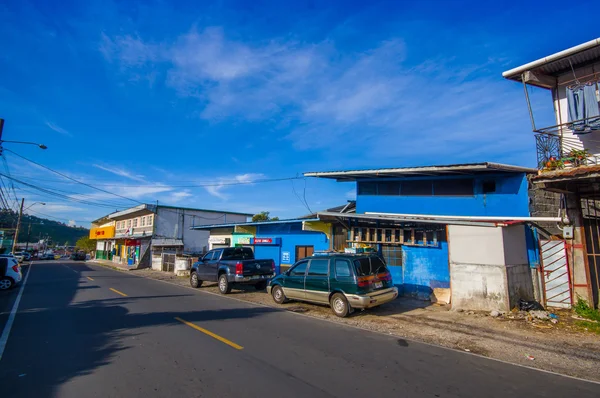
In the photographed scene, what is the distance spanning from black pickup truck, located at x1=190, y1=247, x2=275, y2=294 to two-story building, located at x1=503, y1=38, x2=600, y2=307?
421 inches

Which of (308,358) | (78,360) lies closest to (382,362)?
(308,358)

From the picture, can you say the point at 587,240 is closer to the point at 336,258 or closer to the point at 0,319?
the point at 336,258

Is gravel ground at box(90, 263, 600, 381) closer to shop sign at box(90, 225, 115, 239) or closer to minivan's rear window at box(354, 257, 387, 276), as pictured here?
minivan's rear window at box(354, 257, 387, 276)

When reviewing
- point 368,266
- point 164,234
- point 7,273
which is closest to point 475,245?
point 368,266

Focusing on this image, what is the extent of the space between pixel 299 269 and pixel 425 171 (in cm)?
656

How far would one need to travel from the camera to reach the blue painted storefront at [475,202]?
11672mm

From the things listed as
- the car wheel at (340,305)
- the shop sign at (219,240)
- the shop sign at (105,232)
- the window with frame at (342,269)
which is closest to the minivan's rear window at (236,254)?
the car wheel at (340,305)

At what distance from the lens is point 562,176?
884 cm

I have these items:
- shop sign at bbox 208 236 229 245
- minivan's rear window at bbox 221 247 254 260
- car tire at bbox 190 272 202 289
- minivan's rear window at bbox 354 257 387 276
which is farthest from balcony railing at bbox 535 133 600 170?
shop sign at bbox 208 236 229 245

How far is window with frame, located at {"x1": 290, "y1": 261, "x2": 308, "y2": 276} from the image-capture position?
1109 centimetres

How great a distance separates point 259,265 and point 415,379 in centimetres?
1055

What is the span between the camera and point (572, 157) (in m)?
9.19

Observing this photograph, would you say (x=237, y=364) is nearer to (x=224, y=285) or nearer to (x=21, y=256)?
(x=224, y=285)

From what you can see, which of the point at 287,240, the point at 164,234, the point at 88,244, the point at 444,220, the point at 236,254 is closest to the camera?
the point at 444,220
